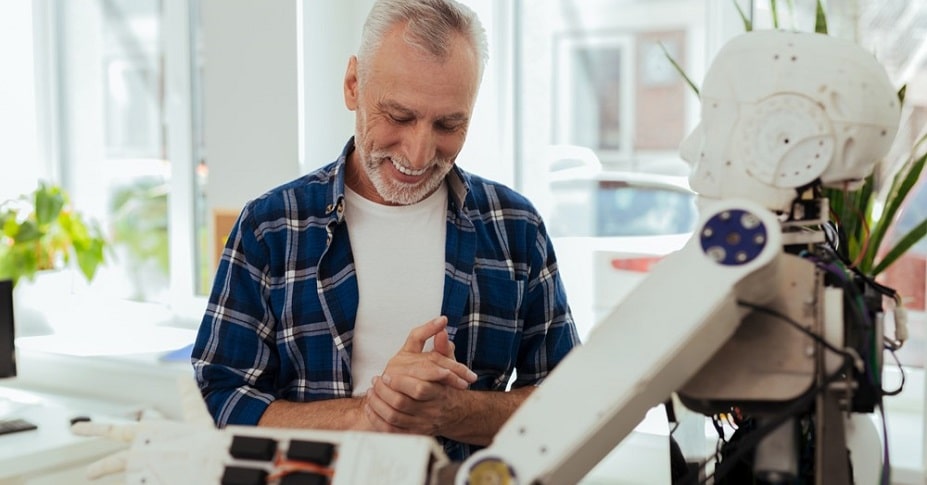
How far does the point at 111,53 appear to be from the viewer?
177 inches

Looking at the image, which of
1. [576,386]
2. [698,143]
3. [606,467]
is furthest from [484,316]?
[606,467]

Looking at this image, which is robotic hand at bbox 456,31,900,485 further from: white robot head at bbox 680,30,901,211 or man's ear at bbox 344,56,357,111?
man's ear at bbox 344,56,357,111

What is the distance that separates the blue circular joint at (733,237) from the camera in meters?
0.98

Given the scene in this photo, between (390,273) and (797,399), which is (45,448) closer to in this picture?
(390,273)

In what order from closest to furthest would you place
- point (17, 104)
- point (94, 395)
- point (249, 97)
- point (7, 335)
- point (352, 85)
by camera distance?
1. point (352, 85)
2. point (7, 335)
3. point (249, 97)
4. point (94, 395)
5. point (17, 104)

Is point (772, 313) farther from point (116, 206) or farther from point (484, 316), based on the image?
point (116, 206)

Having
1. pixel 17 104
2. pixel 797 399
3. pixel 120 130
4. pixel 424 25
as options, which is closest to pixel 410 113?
pixel 424 25

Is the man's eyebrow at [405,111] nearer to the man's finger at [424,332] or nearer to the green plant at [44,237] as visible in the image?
the man's finger at [424,332]

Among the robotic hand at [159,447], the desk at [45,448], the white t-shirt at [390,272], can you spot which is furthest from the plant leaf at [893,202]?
the desk at [45,448]

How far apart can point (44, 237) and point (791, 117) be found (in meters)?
3.66

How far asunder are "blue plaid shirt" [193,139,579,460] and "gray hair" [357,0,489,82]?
0.23 meters

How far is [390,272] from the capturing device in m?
1.77

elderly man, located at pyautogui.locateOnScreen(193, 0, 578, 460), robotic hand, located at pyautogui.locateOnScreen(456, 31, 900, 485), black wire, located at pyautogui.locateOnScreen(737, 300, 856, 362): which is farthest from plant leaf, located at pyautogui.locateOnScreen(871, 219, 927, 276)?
black wire, located at pyautogui.locateOnScreen(737, 300, 856, 362)

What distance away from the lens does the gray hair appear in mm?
1643
